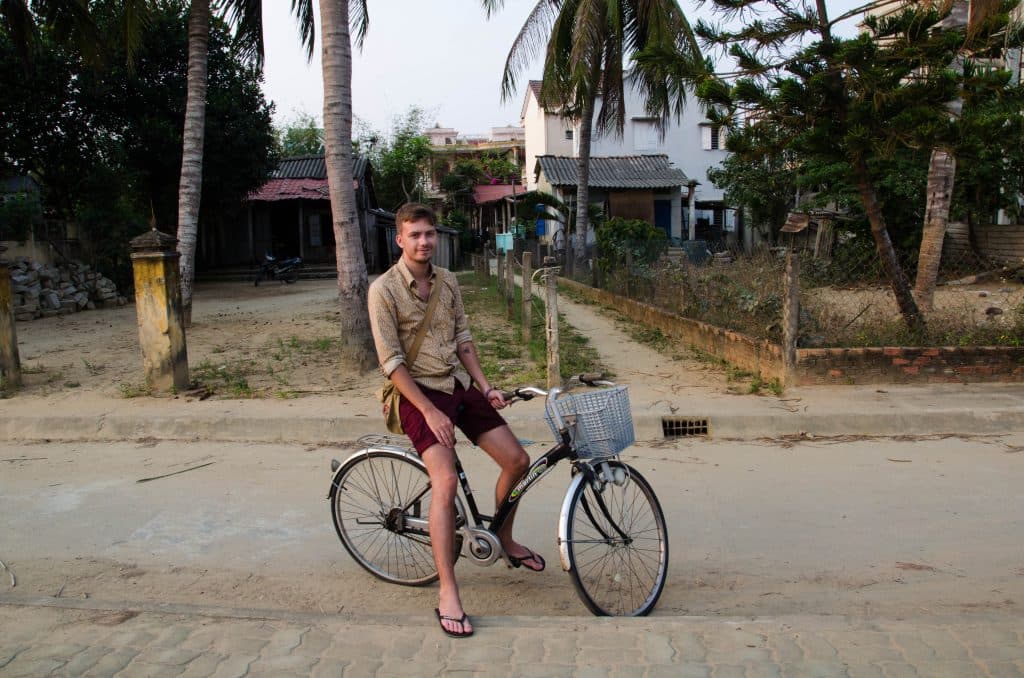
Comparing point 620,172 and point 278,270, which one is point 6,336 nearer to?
point 278,270

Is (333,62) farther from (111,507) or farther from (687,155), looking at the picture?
(687,155)

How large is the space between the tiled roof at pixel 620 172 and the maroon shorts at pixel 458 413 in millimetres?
29717

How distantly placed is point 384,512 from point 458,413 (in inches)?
28.8

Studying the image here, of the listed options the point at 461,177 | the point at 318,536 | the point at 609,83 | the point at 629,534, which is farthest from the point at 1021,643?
the point at 461,177

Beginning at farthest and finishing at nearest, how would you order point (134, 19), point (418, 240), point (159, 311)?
1. point (134, 19)
2. point (159, 311)
3. point (418, 240)

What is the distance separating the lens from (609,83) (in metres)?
20.8

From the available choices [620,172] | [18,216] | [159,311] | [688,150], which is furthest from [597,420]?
[688,150]

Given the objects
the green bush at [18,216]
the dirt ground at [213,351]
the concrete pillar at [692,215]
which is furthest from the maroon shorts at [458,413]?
the concrete pillar at [692,215]

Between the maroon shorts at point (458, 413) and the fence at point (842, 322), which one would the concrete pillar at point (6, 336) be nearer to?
the maroon shorts at point (458, 413)

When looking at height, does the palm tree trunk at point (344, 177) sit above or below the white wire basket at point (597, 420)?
above

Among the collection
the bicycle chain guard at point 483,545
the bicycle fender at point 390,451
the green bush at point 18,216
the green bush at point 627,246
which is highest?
the green bush at point 18,216

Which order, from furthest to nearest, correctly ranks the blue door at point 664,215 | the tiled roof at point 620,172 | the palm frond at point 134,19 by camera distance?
the blue door at point 664,215, the tiled roof at point 620,172, the palm frond at point 134,19

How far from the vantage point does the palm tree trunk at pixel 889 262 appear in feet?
27.1

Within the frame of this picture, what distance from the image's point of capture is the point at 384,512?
4000mm
